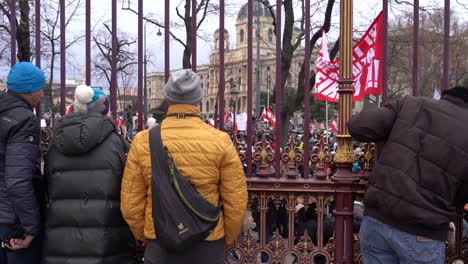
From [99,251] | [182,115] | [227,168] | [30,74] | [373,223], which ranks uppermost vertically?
[30,74]

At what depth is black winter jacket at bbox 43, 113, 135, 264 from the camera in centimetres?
342

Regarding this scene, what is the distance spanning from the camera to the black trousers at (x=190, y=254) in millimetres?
3242

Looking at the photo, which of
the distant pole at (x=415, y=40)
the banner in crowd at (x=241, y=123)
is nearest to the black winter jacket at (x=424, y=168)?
the distant pole at (x=415, y=40)

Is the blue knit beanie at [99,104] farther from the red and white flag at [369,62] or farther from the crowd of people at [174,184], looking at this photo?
the red and white flag at [369,62]

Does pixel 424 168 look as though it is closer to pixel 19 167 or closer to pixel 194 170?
pixel 194 170

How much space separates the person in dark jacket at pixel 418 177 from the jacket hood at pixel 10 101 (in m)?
2.65

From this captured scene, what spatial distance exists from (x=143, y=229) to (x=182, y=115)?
2.84 ft

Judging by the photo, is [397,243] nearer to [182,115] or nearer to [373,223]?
[373,223]

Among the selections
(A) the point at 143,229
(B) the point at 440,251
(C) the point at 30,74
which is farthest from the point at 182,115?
(B) the point at 440,251

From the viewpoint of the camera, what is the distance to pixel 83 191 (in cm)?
343

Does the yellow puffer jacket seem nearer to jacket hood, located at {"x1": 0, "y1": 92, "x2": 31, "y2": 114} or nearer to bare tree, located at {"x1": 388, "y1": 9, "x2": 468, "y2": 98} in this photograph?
jacket hood, located at {"x1": 0, "y1": 92, "x2": 31, "y2": 114}

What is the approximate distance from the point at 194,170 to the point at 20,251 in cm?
165

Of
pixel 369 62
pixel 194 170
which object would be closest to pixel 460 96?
pixel 369 62

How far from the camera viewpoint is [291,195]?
439 centimetres
